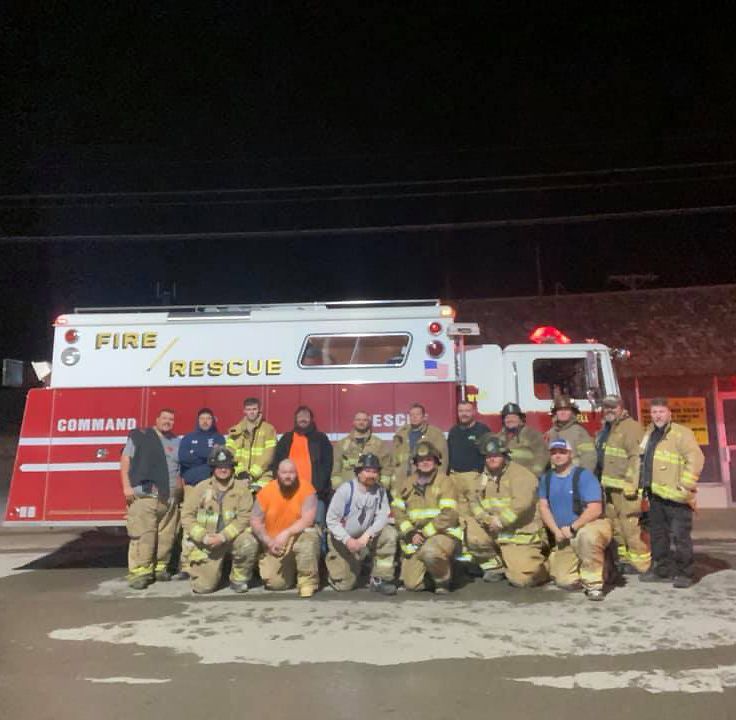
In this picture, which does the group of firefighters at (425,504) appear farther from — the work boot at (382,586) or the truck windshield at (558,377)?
the truck windshield at (558,377)

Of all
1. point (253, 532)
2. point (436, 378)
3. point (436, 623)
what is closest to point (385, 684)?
point (436, 623)

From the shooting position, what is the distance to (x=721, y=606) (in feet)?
18.4

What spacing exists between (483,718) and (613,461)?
3.71 m

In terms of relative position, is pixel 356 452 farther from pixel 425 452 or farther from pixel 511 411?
pixel 511 411

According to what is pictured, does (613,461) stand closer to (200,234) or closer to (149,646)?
(149,646)

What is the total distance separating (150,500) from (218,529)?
862 millimetres

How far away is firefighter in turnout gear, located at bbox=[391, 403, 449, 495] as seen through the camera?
270 inches

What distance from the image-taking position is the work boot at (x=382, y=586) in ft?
20.1

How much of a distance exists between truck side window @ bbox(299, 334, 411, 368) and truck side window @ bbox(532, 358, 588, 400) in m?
1.65

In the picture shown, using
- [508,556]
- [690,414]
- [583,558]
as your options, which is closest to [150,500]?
[508,556]

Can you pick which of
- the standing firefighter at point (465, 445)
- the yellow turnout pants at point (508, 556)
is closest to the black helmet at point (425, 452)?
the standing firefighter at point (465, 445)

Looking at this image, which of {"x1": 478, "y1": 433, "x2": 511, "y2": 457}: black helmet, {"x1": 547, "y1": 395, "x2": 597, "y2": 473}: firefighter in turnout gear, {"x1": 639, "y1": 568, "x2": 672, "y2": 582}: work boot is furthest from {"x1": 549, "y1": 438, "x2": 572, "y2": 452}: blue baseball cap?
{"x1": 639, "y1": 568, "x2": 672, "y2": 582}: work boot

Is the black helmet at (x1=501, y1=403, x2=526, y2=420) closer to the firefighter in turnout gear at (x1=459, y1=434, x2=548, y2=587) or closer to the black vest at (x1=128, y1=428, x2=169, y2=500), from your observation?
the firefighter in turnout gear at (x1=459, y1=434, x2=548, y2=587)

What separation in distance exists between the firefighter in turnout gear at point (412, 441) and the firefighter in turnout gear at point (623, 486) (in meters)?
1.64
